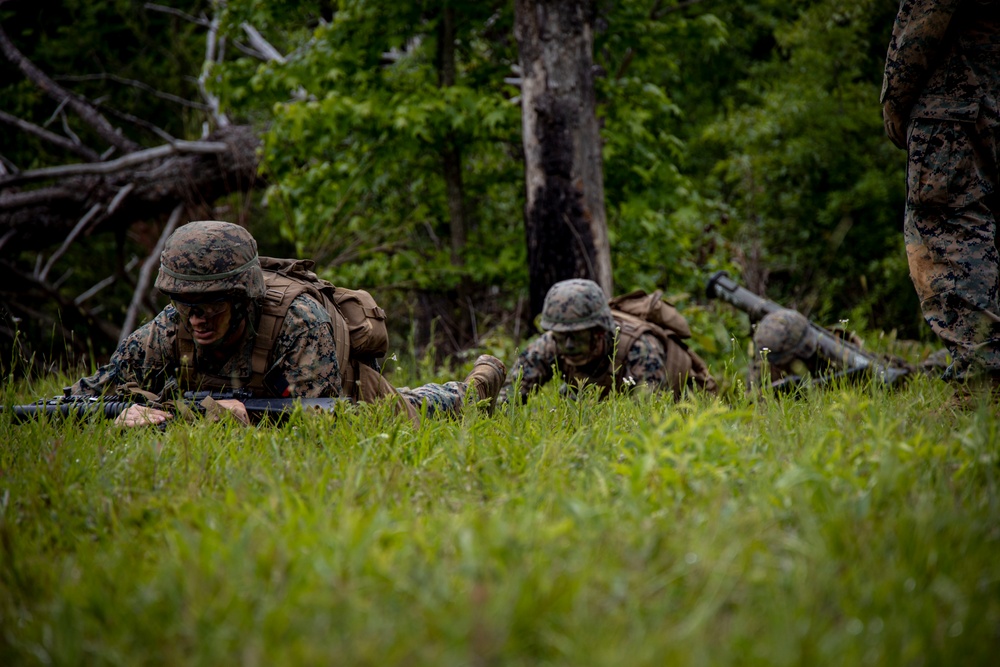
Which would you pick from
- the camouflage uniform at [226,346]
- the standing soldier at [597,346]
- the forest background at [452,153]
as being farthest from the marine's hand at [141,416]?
the standing soldier at [597,346]

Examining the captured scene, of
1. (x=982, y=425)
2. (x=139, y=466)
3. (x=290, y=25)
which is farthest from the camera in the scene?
(x=290, y=25)

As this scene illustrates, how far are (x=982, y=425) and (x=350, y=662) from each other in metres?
1.93

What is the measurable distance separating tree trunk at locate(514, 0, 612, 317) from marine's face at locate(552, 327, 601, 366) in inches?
43.8

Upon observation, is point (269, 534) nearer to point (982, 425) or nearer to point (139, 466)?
point (139, 466)

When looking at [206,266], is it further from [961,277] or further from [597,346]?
[961,277]

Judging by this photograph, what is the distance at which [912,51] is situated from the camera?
3625mm

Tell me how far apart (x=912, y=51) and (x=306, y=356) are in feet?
9.75

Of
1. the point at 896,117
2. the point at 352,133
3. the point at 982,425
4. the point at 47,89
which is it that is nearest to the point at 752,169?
the point at 352,133

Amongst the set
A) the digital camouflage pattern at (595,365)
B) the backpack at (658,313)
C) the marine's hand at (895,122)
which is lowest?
the digital camouflage pattern at (595,365)

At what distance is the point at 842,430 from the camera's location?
278 centimetres

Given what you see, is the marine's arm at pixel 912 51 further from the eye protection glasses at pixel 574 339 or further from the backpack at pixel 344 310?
the backpack at pixel 344 310

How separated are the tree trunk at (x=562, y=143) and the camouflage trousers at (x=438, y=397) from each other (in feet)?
6.35

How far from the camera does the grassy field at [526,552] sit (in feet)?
5.48

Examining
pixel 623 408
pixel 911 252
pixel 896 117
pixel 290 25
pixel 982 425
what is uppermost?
pixel 290 25
